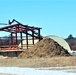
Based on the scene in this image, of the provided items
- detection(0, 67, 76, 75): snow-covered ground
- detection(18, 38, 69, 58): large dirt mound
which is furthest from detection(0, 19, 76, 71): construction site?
detection(0, 67, 76, 75): snow-covered ground

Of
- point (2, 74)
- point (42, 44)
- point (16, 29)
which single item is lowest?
point (2, 74)

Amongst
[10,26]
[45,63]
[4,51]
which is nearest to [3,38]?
[10,26]

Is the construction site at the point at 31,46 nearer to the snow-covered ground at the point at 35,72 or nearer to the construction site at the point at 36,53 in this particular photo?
the construction site at the point at 36,53

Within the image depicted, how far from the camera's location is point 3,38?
6084cm

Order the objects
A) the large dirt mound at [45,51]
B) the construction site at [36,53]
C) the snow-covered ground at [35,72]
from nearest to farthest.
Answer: the snow-covered ground at [35,72]
the construction site at [36,53]
the large dirt mound at [45,51]

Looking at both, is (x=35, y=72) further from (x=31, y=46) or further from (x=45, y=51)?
(x=31, y=46)

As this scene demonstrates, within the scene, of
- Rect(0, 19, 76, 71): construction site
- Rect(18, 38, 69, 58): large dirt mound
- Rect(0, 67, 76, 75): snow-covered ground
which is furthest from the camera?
Rect(18, 38, 69, 58): large dirt mound

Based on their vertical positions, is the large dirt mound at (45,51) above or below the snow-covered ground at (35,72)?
above

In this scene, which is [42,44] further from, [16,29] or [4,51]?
[16,29]

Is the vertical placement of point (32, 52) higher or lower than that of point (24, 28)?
lower

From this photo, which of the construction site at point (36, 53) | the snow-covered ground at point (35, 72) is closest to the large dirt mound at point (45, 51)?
the construction site at point (36, 53)

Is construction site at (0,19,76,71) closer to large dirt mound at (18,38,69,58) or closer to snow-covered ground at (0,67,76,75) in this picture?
A: large dirt mound at (18,38,69,58)

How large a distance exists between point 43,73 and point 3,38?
42901 millimetres

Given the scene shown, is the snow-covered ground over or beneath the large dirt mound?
beneath
